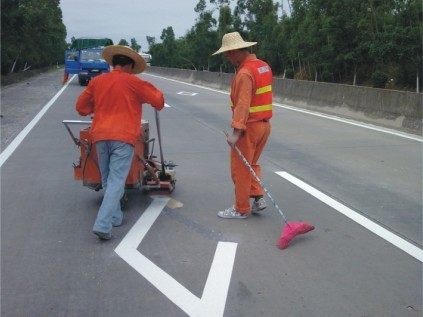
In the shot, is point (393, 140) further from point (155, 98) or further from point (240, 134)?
point (155, 98)

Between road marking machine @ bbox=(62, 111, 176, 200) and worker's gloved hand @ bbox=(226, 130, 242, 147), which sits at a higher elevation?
worker's gloved hand @ bbox=(226, 130, 242, 147)

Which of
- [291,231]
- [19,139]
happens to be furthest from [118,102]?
[19,139]

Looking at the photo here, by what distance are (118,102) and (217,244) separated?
160 cm

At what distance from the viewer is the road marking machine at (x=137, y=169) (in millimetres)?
5633

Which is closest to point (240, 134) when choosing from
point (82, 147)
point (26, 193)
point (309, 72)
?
point (82, 147)

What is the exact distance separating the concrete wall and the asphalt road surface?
2.99 meters

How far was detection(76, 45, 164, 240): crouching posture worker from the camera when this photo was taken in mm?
4941

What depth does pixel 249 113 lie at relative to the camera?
5355 millimetres

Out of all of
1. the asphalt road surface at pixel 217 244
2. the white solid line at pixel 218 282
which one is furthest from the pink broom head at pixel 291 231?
the white solid line at pixel 218 282

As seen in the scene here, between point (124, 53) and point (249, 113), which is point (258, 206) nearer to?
point (249, 113)

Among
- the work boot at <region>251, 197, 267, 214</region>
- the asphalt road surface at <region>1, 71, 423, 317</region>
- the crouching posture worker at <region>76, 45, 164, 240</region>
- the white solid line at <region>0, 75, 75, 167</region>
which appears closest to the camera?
the asphalt road surface at <region>1, 71, 423, 317</region>

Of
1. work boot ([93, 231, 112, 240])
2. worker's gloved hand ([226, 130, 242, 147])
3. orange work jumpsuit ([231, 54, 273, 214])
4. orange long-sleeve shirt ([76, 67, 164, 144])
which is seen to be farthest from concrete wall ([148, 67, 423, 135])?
work boot ([93, 231, 112, 240])

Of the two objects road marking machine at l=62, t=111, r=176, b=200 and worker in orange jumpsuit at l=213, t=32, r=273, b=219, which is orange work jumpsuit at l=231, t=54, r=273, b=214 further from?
road marking machine at l=62, t=111, r=176, b=200

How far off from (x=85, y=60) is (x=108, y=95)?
2459 cm
